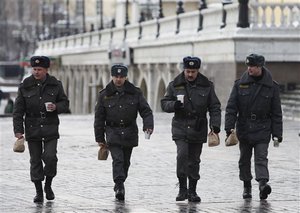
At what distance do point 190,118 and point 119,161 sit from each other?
1084 mm

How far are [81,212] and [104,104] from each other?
1.95m

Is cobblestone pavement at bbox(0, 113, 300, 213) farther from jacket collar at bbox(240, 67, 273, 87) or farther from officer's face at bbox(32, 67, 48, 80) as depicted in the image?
officer's face at bbox(32, 67, 48, 80)

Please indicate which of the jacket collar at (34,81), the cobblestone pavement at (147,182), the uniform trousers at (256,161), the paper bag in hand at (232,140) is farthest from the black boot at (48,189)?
the uniform trousers at (256,161)

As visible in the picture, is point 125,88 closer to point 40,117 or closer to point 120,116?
point 120,116

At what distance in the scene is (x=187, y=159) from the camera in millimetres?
17891

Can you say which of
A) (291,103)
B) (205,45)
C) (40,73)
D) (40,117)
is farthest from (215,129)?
(205,45)

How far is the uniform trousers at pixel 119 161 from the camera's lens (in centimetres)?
1794

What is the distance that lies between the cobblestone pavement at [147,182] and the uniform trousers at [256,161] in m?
0.33

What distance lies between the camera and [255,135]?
59.2ft

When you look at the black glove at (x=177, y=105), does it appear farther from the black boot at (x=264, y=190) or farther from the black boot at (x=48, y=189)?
the black boot at (x=48, y=189)

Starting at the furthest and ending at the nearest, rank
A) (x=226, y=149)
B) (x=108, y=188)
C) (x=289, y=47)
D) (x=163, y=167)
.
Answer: (x=289, y=47) < (x=226, y=149) < (x=163, y=167) < (x=108, y=188)

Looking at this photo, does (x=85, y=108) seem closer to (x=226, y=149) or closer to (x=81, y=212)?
(x=226, y=149)

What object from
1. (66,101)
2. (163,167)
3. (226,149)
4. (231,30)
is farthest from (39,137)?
(231,30)

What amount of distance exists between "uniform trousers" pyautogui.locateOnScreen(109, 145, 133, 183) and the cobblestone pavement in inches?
13.1
